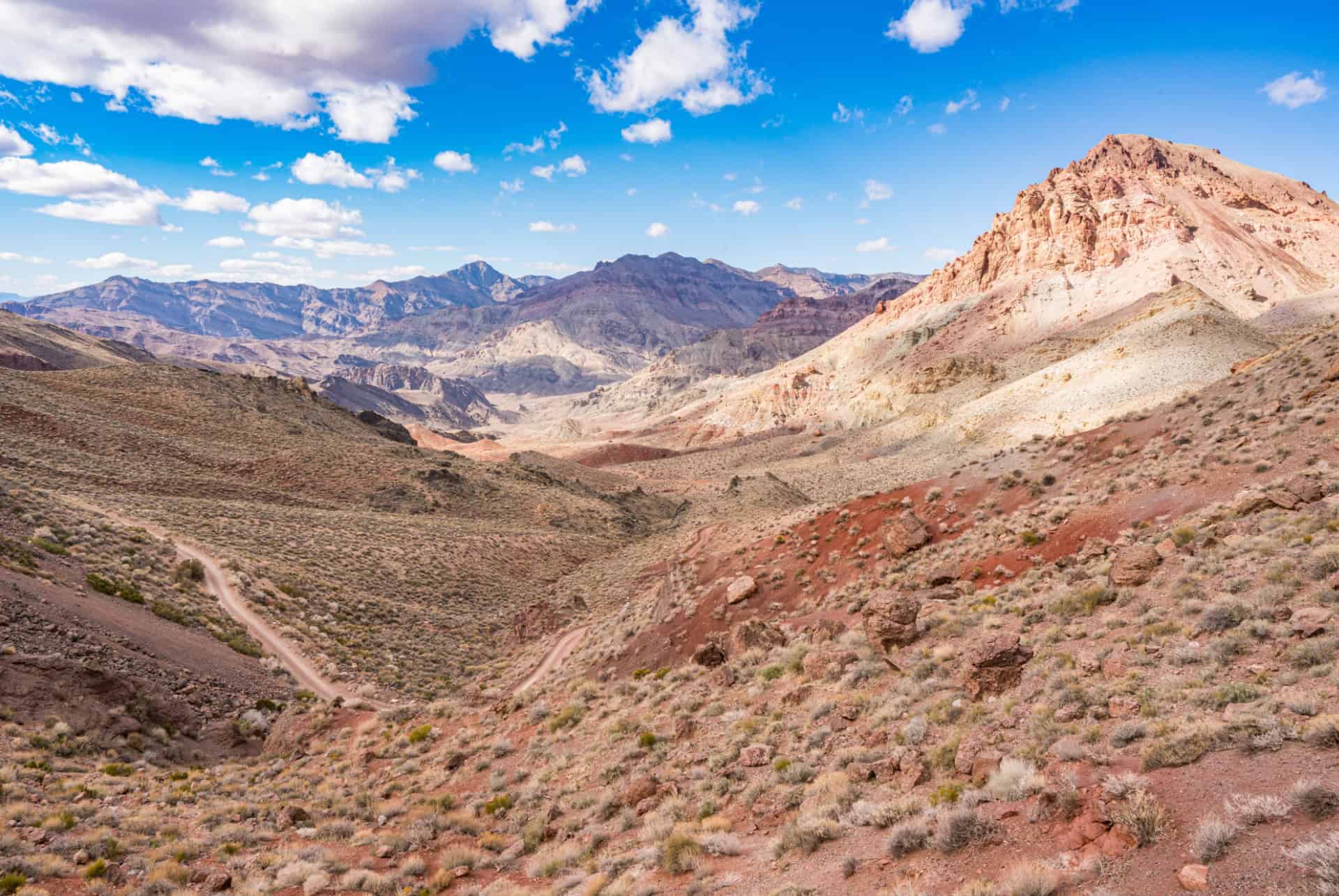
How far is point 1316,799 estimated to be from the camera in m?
5.24

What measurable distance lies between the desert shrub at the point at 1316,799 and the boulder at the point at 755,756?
659cm

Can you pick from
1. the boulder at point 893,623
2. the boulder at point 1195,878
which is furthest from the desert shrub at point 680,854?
the boulder at point 893,623

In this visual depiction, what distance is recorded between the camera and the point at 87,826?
424 inches

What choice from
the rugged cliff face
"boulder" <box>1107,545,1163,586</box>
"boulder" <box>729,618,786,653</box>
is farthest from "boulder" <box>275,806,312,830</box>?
the rugged cliff face

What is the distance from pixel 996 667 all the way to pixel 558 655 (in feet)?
58.9

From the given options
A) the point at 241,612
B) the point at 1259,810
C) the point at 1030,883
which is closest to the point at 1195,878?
the point at 1259,810

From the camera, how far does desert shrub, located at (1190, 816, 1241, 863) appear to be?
5.20 m

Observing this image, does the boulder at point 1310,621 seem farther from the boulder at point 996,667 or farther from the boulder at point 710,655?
the boulder at point 710,655

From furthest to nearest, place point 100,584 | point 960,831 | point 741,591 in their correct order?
point 741,591
point 100,584
point 960,831

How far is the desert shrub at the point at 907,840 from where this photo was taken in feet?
22.5

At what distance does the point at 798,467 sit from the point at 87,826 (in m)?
62.9

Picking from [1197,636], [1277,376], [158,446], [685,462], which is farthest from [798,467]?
[1197,636]

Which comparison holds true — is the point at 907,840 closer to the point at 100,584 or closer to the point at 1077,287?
the point at 100,584

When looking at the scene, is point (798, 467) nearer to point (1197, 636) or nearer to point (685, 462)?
point (685, 462)
